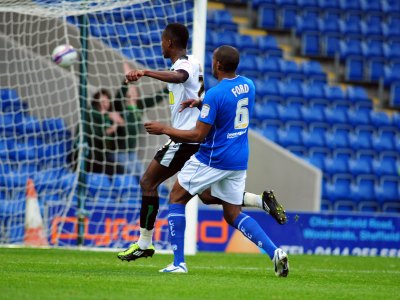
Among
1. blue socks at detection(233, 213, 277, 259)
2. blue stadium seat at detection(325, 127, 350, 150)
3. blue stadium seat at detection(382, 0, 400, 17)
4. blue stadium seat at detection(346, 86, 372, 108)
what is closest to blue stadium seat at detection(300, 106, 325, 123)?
blue stadium seat at detection(325, 127, 350, 150)

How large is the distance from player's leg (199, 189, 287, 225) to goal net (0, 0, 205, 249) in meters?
3.79

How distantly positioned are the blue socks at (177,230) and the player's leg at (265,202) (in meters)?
0.46

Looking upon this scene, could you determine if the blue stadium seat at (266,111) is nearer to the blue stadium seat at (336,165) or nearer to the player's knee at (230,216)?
the blue stadium seat at (336,165)

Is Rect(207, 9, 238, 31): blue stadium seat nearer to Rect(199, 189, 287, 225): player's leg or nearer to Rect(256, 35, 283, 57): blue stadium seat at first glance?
Rect(256, 35, 283, 57): blue stadium seat

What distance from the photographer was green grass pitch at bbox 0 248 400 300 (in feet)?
19.4

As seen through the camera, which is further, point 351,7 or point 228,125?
point 351,7

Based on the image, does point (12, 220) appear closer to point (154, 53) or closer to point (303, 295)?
point (154, 53)

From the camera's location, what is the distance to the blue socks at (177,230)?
296 inches

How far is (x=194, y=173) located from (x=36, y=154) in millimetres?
5178

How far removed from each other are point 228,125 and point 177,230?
902 millimetres

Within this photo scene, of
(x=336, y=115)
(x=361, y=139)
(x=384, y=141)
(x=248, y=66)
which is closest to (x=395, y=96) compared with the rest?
(x=384, y=141)

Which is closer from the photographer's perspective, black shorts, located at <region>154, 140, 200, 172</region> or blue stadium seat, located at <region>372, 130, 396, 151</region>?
black shorts, located at <region>154, 140, 200, 172</region>

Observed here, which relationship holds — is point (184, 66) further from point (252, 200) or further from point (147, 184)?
point (252, 200)

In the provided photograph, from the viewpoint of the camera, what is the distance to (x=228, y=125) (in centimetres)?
746
